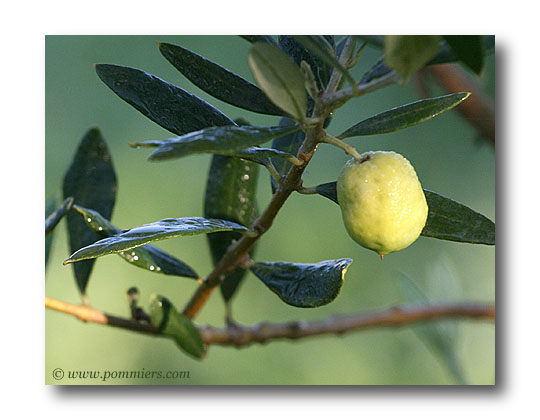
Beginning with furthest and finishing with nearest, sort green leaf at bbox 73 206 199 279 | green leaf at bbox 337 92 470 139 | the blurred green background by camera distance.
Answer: the blurred green background, green leaf at bbox 73 206 199 279, green leaf at bbox 337 92 470 139

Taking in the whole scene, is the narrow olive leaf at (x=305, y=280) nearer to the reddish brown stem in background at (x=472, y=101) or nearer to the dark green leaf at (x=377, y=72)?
the dark green leaf at (x=377, y=72)

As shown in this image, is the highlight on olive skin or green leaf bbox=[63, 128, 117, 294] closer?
the highlight on olive skin

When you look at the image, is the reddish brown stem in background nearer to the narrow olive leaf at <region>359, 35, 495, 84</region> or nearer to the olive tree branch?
the olive tree branch

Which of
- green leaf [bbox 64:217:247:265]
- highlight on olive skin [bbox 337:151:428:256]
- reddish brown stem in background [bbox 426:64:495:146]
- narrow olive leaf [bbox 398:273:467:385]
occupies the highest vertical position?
reddish brown stem in background [bbox 426:64:495:146]

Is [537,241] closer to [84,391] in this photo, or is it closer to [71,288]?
[84,391]

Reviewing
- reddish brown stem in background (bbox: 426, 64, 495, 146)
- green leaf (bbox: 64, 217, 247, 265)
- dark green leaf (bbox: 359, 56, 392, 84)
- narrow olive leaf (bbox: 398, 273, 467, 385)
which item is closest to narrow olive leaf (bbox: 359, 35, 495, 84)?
dark green leaf (bbox: 359, 56, 392, 84)

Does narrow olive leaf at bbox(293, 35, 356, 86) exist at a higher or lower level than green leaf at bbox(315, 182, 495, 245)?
higher

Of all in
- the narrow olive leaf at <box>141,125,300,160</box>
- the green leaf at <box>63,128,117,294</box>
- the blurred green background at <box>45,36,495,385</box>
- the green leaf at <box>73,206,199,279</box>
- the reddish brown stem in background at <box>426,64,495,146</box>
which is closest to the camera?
the narrow olive leaf at <box>141,125,300,160</box>

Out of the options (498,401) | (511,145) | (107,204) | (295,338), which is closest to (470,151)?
(511,145)
